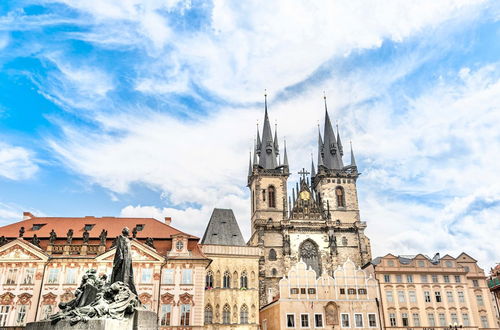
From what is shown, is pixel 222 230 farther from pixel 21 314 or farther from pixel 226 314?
pixel 21 314

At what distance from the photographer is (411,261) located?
50.6 m

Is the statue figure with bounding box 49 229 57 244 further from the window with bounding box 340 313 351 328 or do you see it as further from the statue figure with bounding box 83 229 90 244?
the window with bounding box 340 313 351 328

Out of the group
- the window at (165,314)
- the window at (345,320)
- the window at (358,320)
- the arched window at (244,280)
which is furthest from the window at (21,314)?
the window at (358,320)

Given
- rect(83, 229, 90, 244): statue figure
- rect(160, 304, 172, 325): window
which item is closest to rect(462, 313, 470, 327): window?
rect(160, 304, 172, 325): window

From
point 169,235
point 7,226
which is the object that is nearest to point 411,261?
A: point 169,235

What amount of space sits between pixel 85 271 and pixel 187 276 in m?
9.37

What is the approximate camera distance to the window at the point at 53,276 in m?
37.8

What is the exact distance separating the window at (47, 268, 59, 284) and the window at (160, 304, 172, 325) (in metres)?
10.2

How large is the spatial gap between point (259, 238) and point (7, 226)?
3245 centimetres

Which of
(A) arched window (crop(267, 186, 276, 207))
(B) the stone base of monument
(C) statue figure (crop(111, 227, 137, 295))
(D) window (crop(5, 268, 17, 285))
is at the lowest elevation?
(B) the stone base of monument

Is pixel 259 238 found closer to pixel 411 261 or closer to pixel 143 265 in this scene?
pixel 411 261

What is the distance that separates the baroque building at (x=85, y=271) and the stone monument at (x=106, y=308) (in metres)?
25.6

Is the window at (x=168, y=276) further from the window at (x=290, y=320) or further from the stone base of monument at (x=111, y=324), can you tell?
the stone base of monument at (x=111, y=324)

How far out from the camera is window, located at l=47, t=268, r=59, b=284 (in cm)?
3781
